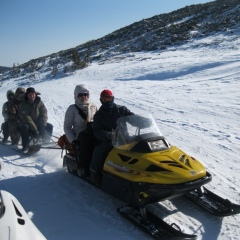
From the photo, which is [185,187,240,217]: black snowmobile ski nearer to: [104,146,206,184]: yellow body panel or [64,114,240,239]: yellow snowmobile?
[64,114,240,239]: yellow snowmobile

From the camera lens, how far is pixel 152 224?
13.4 feet

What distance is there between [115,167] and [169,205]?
0.96 m

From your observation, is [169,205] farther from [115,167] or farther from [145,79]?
[145,79]

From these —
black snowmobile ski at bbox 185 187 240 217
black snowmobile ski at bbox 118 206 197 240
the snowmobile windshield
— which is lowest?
black snowmobile ski at bbox 185 187 240 217

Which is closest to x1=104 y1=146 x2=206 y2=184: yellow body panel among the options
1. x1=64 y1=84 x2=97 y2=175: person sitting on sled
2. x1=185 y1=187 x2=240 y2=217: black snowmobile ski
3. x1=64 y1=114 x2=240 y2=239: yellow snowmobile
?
x1=64 y1=114 x2=240 y2=239: yellow snowmobile

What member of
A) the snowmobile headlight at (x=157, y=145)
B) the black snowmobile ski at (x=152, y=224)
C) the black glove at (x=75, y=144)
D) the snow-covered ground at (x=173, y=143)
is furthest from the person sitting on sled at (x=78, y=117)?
the black snowmobile ski at (x=152, y=224)

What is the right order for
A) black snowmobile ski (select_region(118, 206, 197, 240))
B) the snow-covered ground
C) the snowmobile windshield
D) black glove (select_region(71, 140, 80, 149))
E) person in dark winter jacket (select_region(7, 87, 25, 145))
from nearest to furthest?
black snowmobile ski (select_region(118, 206, 197, 240)) < the snow-covered ground < the snowmobile windshield < black glove (select_region(71, 140, 80, 149)) < person in dark winter jacket (select_region(7, 87, 25, 145))

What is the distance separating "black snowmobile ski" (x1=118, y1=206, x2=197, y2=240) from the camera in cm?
378

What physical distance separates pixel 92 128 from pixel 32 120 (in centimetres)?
288

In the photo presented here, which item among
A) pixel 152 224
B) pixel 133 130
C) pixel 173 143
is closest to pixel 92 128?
pixel 133 130

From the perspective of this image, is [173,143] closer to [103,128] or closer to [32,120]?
[103,128]

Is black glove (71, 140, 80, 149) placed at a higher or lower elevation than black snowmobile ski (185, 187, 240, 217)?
higher

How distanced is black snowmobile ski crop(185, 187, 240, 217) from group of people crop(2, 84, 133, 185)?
1.40m

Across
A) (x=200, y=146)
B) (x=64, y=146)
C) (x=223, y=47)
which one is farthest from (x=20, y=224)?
(x=223, y=47)
